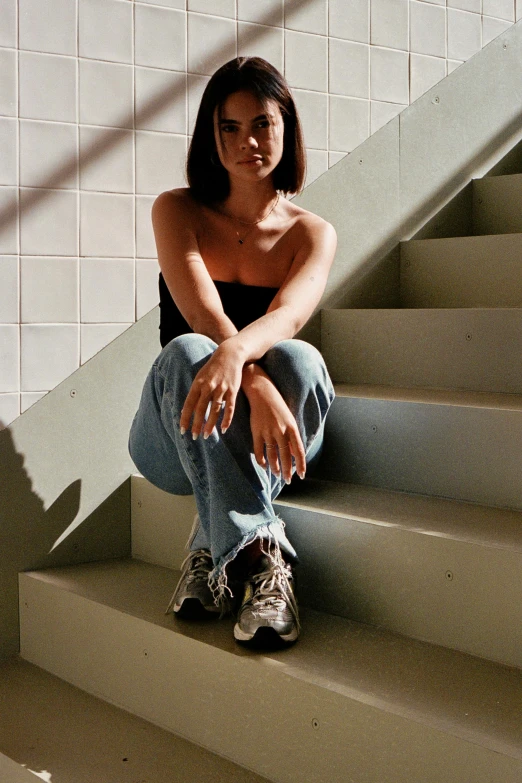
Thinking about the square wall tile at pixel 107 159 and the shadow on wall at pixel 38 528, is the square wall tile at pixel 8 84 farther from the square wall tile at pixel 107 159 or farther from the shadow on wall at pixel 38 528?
the shadow on wall at pixel 38 528

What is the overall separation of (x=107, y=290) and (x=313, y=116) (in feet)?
2.42

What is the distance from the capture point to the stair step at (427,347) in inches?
74.5

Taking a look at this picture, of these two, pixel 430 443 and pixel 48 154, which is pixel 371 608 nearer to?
pixel 430 443

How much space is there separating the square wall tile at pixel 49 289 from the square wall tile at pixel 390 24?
3.53 feet

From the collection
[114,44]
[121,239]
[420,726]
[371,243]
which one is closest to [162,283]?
[121,239]

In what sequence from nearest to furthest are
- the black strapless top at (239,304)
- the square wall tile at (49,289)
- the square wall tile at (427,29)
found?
the black strapless top at (239,304), the square wall tile at (49,289), the square wall tile at (427,29)

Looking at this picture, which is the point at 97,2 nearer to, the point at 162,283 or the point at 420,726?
the point at 162,283

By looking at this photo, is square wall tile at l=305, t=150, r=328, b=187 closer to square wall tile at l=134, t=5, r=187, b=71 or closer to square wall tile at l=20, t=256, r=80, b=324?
square wall tile at l=134, t=5, r=187, b=71

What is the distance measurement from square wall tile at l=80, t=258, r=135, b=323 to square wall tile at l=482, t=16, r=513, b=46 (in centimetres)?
134

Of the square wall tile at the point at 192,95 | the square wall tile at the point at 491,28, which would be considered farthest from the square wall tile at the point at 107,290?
the square wall tile at the point at 491,28

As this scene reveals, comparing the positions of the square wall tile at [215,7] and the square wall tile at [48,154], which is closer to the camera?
the square wall tile at [48,154]

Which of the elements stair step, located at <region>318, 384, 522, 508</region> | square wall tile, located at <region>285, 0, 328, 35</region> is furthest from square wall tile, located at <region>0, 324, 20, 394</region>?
square wall tile, located at <region>285, 0, 328, 35</region>

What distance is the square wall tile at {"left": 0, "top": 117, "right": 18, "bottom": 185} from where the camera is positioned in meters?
1.83

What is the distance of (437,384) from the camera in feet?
6.54
